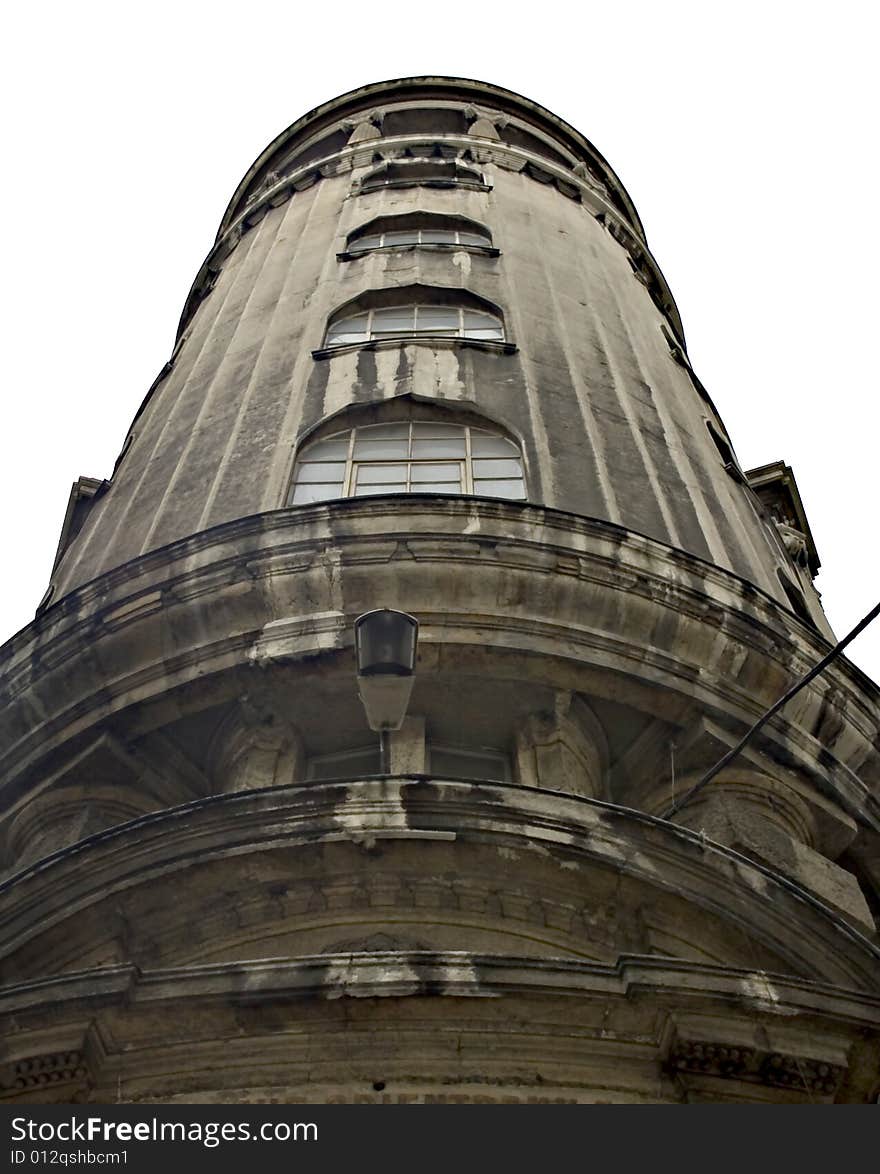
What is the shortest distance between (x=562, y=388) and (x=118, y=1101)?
32.6ft

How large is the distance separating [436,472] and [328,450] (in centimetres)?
110

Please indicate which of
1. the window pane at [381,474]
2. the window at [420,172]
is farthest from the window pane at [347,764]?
the window at [420,172]

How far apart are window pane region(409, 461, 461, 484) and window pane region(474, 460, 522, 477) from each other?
7.2 inches

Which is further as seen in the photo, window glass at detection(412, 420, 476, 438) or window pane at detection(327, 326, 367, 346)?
window pane at detection(327, 326, 367, 346)

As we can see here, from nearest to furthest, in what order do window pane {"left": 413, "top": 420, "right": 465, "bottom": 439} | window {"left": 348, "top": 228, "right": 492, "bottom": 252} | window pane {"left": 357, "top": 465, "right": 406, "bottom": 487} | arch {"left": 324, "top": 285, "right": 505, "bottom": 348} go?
window pane {"left": 357, "top": 465, "right": 406, "bottom": 487} → window pane {"left": 413, "top": 420, "right": 465, "bottom": 439} → arch {"left": 324, "top": 285, "right": 505, "bottom": 348} → window {"left": 348, "top": 228, "right": 492, "bottom": 252}

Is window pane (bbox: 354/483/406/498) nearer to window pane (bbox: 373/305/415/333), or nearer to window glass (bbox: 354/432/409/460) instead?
window glass (bbox: 354/432/409/460)

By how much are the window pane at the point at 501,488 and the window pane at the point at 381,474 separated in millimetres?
724

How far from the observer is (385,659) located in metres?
9.30

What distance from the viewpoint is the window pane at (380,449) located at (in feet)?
49.6

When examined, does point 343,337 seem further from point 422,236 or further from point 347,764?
point 347,764

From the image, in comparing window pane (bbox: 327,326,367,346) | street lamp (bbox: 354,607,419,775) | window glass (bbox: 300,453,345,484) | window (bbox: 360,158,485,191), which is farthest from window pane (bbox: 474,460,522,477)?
window (bbox: 360,158,485,191)

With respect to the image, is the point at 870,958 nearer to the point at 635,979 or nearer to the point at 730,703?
the point at 635,979

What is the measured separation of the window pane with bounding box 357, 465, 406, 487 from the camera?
1471 cm

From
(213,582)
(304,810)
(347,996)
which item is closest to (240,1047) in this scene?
(347,996)
